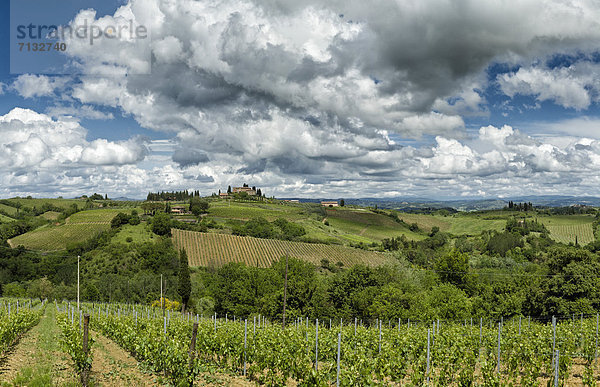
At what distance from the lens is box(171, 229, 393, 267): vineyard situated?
86.1 m

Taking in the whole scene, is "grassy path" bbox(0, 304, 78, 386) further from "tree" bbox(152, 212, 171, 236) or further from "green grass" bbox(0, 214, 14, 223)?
"green grass" bbox(0, 214, 14, 223)

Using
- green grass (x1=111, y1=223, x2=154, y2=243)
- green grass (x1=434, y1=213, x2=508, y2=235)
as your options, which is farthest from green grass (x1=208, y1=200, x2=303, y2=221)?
green grass (x1=434, y1=213, x2=508, y2=235)

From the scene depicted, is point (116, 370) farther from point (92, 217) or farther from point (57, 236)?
point (92, 217)

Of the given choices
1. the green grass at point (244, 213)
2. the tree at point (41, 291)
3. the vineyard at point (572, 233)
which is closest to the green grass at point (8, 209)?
the green grass at point (244, 213)

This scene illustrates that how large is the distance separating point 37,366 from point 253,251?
255 ft

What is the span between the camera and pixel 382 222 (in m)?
152

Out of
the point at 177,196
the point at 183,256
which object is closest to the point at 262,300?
the point at 183,256

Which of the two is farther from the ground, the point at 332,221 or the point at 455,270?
the point at 332,221

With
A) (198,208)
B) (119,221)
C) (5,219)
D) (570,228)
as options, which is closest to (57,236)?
(119,221)

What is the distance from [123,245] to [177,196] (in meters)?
110

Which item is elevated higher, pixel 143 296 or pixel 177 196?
pixel 177 196

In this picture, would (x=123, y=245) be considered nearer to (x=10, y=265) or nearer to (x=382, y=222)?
(x=10, y=265)

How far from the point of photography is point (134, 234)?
3799 inches

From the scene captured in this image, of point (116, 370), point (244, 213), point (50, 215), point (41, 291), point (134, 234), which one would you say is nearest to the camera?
point (116, 370)
